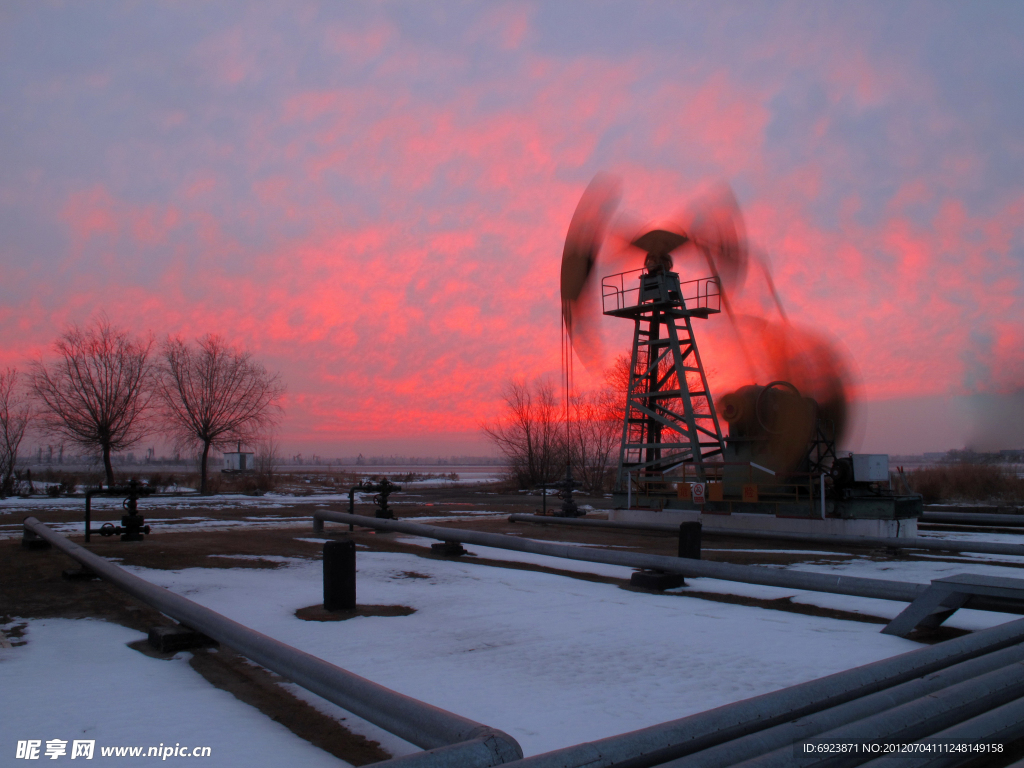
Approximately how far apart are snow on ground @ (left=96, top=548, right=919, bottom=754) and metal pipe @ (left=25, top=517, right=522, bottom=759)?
0.85 metres

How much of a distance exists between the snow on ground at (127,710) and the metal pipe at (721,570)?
486 centimetres

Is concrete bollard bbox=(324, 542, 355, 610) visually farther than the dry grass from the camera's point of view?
No

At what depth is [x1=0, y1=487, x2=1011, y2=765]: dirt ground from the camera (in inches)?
182

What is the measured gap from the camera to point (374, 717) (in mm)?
3400

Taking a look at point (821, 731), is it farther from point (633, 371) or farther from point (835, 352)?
point (633, 371)

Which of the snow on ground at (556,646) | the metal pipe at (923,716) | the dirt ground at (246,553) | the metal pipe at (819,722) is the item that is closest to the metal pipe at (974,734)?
the metal pipe at (923,716)

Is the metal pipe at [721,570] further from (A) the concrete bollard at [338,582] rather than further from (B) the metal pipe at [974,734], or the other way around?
(B) the metal pipe at [974,734]

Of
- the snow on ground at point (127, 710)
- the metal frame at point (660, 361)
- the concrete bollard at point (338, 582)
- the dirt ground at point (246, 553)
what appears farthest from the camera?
the metal frame at point (660, 361)

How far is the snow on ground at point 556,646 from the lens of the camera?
173 inches

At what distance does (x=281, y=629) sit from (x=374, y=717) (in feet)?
11.5

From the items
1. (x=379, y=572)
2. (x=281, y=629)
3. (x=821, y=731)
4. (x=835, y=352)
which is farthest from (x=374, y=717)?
(x=835, y=352)

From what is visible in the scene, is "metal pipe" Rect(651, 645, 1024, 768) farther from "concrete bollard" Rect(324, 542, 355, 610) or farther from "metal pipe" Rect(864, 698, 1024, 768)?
"concrete bollard" Rect(324, 542, 355, 610)

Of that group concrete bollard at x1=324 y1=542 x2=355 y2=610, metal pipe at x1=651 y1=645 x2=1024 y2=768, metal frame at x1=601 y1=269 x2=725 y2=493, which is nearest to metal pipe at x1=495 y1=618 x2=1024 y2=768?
metal pipe at x1=651 y1=645 x2=1024 y2=768

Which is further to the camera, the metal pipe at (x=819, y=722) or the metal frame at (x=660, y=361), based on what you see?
the metal frame at (x=660, y=361)
